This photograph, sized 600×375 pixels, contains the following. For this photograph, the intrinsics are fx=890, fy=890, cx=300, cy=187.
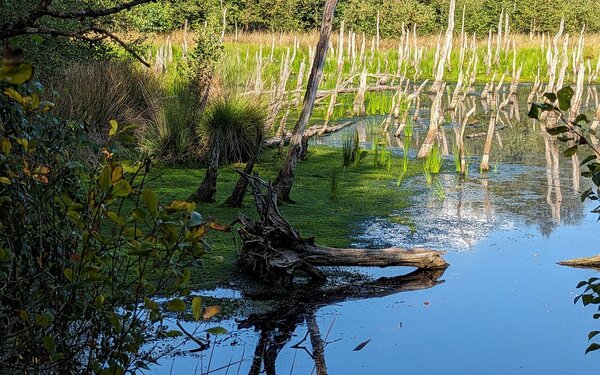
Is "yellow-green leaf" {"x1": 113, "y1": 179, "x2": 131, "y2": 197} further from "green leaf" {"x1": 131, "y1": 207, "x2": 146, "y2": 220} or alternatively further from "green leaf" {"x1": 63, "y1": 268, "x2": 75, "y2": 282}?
"green leaf" {"x1": 63, "y1": 268, "x2": 75, "y2": 282}

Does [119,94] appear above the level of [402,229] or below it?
above

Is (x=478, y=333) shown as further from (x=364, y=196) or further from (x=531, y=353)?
(x=364, y=196)

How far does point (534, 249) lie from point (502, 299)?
1.56 meters

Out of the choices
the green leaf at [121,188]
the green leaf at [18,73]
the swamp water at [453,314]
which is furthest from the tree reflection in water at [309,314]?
the green leaf at [18,73]

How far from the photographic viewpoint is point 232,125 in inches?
455

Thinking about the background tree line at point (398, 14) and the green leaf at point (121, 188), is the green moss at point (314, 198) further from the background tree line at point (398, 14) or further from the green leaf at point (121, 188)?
the background tree line at point (398, 14)

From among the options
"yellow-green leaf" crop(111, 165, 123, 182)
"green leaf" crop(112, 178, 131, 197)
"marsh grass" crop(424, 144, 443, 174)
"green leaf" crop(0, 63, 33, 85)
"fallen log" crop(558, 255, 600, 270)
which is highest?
"green leaf" crop(0, 63, 33, 85)

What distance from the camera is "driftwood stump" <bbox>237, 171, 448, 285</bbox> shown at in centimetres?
646

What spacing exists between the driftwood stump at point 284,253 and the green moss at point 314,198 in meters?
0.21

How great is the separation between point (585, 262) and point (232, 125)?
5544mm

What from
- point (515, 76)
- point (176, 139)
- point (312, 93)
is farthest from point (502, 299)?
point (515, 76)

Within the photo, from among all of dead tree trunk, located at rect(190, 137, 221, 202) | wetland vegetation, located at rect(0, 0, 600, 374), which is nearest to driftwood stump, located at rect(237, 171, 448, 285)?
wetland vegetation, located at rect(0, 0, 600, 374)

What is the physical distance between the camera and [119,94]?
38.8 ft

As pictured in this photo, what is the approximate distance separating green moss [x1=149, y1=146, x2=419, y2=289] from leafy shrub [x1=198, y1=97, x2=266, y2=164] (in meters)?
0.33
